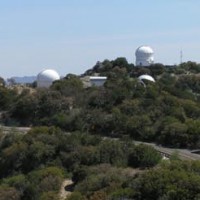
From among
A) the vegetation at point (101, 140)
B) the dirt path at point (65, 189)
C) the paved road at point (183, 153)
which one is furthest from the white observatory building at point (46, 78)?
the dirt path at point (65, 189)

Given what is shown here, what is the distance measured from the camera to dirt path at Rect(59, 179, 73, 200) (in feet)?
115

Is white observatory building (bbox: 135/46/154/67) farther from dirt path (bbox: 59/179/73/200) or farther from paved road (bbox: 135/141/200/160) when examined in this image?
dirt path (bbox: 59/179/73/200)

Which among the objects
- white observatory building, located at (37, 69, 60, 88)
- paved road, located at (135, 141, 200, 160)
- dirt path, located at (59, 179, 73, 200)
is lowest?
dirt path, located at (59, 179, 73, 200)

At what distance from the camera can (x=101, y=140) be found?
46062 mm

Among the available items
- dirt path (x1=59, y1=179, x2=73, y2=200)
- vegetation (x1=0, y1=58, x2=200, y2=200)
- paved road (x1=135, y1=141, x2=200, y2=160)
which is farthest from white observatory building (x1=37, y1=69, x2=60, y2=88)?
dirt path (x1=59, y1=179, x2=73, y2=200)

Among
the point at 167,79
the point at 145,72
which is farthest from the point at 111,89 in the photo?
the point at 145,72

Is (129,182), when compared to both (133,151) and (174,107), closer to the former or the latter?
(133,151)

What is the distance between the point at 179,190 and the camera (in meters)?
28.6

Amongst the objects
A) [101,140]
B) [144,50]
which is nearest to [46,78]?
[144,50]

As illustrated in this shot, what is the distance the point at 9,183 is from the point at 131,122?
19.0m

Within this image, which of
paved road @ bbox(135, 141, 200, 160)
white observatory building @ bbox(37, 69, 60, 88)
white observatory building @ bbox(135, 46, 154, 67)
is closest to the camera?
paved road @ bbox(135, 141, 200, 160)

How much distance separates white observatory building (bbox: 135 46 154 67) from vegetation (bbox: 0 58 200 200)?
17417mm

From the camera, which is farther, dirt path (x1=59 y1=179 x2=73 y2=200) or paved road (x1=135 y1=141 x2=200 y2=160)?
paved road (x1=135 y1=141 x2=200 y2=160)

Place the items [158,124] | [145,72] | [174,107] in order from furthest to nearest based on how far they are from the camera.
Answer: [145,72] < [174,107] < [158,124]
